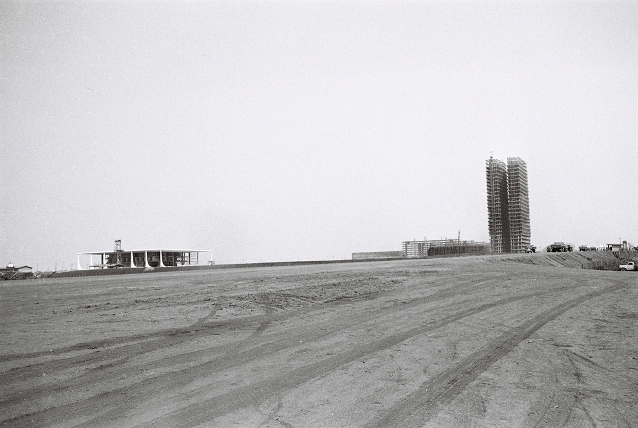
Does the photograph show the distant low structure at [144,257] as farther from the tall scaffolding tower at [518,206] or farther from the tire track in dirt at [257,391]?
the tall scaffolding tower at [518,206]

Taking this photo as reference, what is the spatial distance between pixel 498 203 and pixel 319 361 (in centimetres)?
15611

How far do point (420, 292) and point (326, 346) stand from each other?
8321 millimetres

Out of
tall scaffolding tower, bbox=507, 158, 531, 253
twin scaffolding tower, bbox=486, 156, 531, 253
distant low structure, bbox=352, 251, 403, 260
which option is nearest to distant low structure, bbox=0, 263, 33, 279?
distant low structure, bbox=352, 251, 403, 260

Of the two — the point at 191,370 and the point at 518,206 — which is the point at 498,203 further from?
the point at 191,370

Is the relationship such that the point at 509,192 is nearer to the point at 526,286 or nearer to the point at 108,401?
the point at 526,286

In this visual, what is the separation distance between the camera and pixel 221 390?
7.39 meters

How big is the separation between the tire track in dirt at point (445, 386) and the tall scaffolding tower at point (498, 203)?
147 metres

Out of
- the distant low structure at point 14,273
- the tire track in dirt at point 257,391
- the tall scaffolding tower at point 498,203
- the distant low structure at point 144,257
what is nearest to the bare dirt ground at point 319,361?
the tire track in dirt at point 257,391

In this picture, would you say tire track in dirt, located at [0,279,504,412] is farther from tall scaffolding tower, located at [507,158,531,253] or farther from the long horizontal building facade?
tall scaffolding tower, located at [507,158,531,253]

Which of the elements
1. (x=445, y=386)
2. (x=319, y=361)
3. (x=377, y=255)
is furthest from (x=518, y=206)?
(x=445, y=386)

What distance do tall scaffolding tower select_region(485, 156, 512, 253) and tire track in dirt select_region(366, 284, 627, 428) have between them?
483 feet

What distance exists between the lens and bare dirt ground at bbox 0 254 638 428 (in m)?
6.58

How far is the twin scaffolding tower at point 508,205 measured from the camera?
491 feet

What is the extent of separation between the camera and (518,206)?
490 feet
